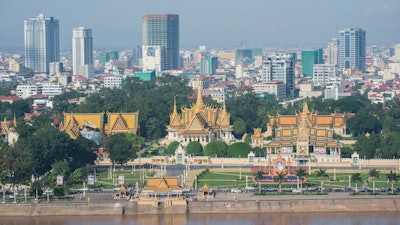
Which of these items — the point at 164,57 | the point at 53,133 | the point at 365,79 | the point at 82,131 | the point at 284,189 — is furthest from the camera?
the point at 164,57

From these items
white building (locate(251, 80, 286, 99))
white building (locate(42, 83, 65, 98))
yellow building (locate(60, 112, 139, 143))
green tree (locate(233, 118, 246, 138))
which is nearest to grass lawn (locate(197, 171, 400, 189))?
yellow building (locate(60, 112, 139, 143))

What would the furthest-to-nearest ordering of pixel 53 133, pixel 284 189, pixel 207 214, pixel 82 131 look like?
pixel 82 131, pixel 53 133, pixel 284 189, pixel 207 214

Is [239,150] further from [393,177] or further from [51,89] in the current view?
[51,89]

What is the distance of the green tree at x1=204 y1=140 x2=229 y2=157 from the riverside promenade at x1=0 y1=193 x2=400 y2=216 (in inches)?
598

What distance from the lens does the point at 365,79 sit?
16675cm

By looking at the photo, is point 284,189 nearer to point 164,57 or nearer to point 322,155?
point 322,155

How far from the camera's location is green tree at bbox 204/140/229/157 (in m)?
66.9

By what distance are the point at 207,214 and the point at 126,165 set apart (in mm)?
15080

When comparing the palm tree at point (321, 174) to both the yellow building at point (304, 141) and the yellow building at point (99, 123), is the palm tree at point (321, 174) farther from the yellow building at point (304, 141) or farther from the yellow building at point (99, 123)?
the yellow building at point (99, 123)

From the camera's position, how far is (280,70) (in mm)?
142250

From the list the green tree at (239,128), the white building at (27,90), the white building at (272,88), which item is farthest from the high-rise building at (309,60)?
the green tree at (239,128)

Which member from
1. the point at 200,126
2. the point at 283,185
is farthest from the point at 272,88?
the point at 283,185

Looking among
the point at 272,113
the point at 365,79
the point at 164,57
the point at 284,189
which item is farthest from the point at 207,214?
the point at 164,57

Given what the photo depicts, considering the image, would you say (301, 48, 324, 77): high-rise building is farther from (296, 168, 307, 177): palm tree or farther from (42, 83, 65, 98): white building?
(296, 168, 307, 177): palm tree
